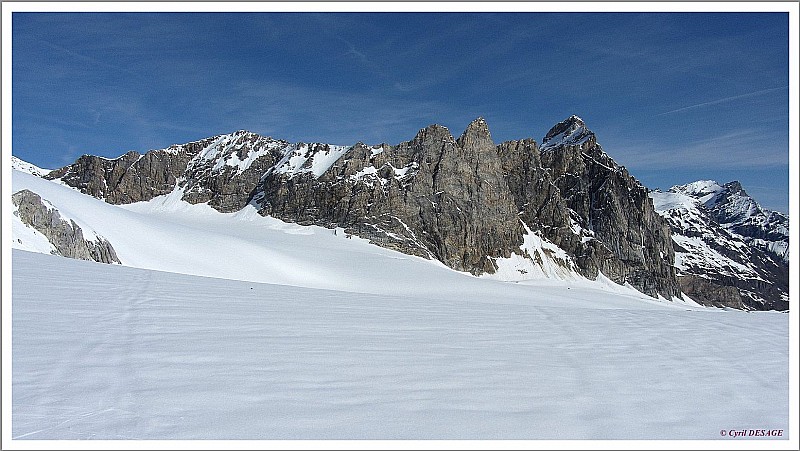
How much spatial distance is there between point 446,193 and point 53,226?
68.2m

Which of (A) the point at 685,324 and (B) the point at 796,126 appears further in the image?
(A) the point at 685,324

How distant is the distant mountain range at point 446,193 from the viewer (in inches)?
3155

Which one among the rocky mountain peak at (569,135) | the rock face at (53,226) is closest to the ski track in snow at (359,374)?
the rock face at (53,226)

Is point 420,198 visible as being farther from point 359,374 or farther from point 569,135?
point 359,374

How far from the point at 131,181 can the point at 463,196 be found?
63942mm

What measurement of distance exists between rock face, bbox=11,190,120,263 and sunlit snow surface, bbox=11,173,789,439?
30.8 feet

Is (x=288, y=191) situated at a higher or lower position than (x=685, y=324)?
higher

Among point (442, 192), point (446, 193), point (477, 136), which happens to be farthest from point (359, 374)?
point (477, 136)

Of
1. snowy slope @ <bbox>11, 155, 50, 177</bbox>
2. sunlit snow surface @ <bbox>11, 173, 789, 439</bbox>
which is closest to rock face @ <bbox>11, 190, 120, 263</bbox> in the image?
sunlit snow surface @ <bbox>11, 173, 789, 439</bbox>

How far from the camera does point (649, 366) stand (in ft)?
18.7

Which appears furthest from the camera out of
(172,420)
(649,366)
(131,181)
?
(131,181)

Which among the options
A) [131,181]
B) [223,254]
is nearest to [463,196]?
[223,254]

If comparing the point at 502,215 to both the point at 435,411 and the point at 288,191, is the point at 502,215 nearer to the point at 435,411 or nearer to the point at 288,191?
the point at 288,191

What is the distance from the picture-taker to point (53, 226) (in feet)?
61.2
